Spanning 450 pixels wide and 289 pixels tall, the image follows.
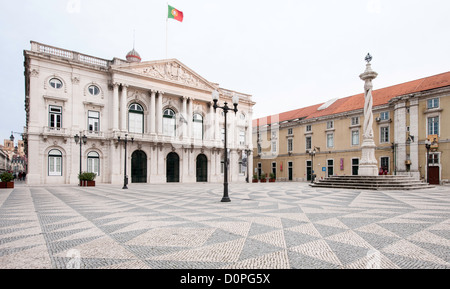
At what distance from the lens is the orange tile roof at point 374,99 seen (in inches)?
1166

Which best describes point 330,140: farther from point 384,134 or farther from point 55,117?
point 55,117

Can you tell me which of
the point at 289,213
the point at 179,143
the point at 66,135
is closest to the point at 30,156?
the point at 66,135

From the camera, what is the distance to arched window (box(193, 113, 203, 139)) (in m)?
38.1

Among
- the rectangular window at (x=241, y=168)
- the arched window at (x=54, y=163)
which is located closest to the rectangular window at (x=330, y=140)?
the rectangular window at (x=241, y=168)

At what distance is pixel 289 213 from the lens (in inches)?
319

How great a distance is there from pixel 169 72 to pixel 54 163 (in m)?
17.4

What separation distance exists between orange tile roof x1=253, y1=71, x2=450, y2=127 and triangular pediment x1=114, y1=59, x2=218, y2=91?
58.3 feet

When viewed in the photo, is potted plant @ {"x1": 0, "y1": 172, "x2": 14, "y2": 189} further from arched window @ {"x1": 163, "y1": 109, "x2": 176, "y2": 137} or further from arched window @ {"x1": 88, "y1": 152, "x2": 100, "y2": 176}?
arched window @ {"x1": 163, "y1": 109, "x2": 176, "y2": 137}

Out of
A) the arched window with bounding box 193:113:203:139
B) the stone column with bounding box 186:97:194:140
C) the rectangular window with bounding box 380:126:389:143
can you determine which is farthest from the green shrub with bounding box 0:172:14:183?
the rectangular window with bounding box 380:126:389:143

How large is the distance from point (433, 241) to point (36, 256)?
6.91 meters

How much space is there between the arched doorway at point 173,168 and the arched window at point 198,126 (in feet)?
15.7

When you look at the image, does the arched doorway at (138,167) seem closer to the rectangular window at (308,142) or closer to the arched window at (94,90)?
the arched window at (94,90)
